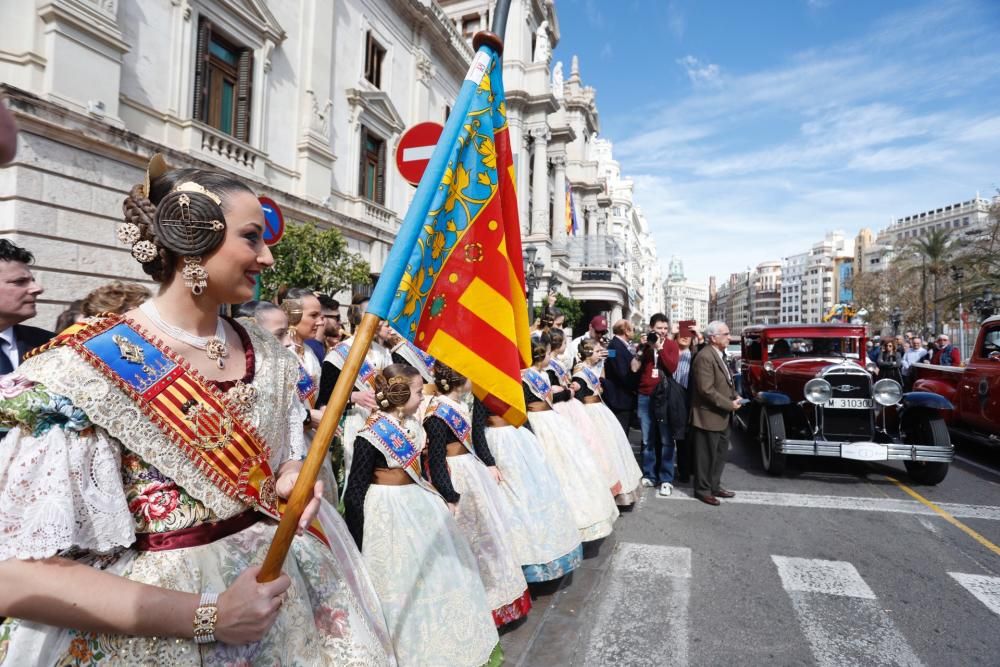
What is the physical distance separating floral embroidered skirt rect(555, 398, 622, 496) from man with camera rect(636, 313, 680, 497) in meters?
1.28

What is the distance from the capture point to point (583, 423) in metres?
5.70

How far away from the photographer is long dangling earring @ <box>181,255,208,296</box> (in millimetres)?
1356

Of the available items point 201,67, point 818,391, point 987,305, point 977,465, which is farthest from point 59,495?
point 987,305

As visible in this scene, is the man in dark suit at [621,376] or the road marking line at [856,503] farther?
the man in dark suit at [621,376]

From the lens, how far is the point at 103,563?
1.23m

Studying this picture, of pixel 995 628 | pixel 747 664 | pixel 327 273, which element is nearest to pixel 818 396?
pixel 995 628

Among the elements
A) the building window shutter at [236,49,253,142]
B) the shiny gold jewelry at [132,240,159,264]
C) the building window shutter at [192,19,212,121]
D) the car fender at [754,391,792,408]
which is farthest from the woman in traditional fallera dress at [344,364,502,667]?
the building window shutter at [236,49,253,142]

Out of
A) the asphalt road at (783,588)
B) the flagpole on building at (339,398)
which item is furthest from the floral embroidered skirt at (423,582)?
the flagpole on building at (339,398)

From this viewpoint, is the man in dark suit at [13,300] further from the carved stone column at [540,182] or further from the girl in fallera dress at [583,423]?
the carved stone column at [540,182]

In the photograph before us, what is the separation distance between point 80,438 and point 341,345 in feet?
13.0

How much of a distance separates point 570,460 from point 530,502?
3.43 ft

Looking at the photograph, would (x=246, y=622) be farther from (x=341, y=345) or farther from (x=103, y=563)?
(x=341, y=345)

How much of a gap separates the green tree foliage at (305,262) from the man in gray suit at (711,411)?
7116 millimetres

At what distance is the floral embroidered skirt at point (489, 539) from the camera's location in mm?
3209
